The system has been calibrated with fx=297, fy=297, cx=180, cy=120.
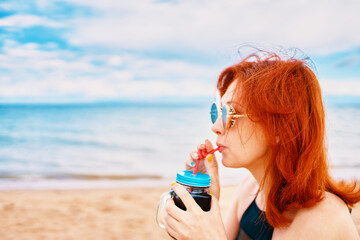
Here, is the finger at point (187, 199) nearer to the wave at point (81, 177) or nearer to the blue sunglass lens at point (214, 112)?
the blue sunglass lens at point (214, 112)

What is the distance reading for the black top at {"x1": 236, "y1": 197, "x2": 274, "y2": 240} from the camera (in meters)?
1.76

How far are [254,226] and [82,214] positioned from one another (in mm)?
4110

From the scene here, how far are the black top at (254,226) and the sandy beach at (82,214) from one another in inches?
108

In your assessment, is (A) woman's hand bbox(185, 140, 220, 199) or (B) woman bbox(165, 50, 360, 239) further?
(A) woman's hand bbox(185, 140, 220, 199)

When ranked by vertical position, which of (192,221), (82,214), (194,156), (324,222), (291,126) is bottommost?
(82,214)

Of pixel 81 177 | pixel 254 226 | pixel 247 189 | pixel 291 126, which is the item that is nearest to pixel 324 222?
pixel 291 126

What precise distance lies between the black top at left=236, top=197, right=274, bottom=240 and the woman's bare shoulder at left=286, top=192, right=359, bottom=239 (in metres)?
0.31

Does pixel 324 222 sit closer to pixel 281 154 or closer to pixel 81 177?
pixel 281 154

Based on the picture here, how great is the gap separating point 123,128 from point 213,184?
19156 millimetres

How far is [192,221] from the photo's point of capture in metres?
1.29

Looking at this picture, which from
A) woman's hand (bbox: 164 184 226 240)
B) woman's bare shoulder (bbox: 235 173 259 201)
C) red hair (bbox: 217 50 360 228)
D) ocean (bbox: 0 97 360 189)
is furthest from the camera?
ocean (bbox: 0 97 360 189)

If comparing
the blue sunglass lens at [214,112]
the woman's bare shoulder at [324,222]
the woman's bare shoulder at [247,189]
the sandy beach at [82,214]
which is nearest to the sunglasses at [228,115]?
the blue sunglass lens at [214,112]

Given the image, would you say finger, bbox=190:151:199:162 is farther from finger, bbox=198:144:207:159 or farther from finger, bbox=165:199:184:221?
finger, bbox=165:199:184:221

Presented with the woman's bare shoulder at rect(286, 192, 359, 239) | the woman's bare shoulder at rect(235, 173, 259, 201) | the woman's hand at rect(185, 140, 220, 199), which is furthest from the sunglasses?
the woman's bare shoulder at rect(235, 173, 259, 201)
